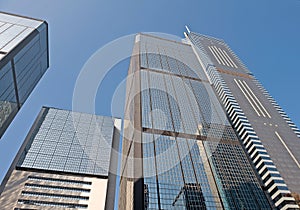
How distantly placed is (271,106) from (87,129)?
75411 millimetres

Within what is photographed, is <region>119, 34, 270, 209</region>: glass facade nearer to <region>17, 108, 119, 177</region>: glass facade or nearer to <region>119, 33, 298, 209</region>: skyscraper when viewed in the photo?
<region>119, 33, 298, 209</region>: skyscraper

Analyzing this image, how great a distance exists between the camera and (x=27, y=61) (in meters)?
36.9

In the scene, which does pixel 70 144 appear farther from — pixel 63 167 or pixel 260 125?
pixel 260 125

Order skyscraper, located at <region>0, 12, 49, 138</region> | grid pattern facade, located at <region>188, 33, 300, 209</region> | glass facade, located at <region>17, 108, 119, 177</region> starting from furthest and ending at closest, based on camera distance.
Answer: grid pattern facade, located at <region>188, 33, 300, 209</region>
glass facade, located at <region>17, 108, 119, 177</region>
skyscraper, located at <region>0, 12, 49, 138</region>

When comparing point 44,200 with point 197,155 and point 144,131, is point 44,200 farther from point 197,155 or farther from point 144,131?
point 197,155

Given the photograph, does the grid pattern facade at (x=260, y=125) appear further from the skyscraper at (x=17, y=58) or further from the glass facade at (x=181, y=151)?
the skyscraper at (x=17, y=58)

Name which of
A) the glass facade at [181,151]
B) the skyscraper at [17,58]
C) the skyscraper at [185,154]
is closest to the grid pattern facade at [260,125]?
the skyscraper at [185,154]

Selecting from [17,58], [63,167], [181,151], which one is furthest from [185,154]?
[17,58]

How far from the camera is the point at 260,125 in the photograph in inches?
3265

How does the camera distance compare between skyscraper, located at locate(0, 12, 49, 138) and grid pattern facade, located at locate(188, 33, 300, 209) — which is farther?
grid pattern facade, located at locate(188, 33, 300, 209)

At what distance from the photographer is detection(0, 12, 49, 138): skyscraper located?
3027 centimetres

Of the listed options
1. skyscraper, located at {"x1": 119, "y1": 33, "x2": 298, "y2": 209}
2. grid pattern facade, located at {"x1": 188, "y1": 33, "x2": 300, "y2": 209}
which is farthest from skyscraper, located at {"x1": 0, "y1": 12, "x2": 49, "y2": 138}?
grid pattern facade, located at {"x1": 188, "y1": 33, "x2": 300, "y2": 209}

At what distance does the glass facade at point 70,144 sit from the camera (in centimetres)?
6425

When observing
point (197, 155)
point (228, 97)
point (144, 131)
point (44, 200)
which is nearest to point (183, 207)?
point (197, 155)
